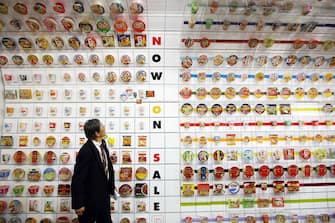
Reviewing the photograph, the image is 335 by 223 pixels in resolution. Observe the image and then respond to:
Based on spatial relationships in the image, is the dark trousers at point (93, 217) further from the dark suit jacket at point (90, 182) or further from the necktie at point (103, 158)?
the necktie at point (103, 158)

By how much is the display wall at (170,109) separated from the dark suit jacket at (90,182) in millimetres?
401

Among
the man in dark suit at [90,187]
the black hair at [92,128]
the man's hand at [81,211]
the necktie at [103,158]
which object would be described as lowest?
the man's hand at [81,211]

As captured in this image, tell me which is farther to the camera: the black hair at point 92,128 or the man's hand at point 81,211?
the black hair at point 92,128

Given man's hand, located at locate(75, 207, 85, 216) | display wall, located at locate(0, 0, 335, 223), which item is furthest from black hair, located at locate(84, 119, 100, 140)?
man's hand, located at locate(75, 207, 85, 216)

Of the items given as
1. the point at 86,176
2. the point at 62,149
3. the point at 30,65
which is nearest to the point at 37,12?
the point at 30,65

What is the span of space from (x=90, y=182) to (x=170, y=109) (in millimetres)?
1046

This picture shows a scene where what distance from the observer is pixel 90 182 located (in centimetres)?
186

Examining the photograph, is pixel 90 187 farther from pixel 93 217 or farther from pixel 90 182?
pixel 93 217

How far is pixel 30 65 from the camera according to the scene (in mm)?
2373

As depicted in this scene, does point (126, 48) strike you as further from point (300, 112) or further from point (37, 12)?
point (300, 112)

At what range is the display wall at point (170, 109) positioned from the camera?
2.26 metres

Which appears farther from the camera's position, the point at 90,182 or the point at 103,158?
the point at 103,158

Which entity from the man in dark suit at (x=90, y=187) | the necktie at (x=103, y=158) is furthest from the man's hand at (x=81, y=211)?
the necktie at (x=103, y=158)

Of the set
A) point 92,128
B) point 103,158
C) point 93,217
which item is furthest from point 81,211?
point 92,128
